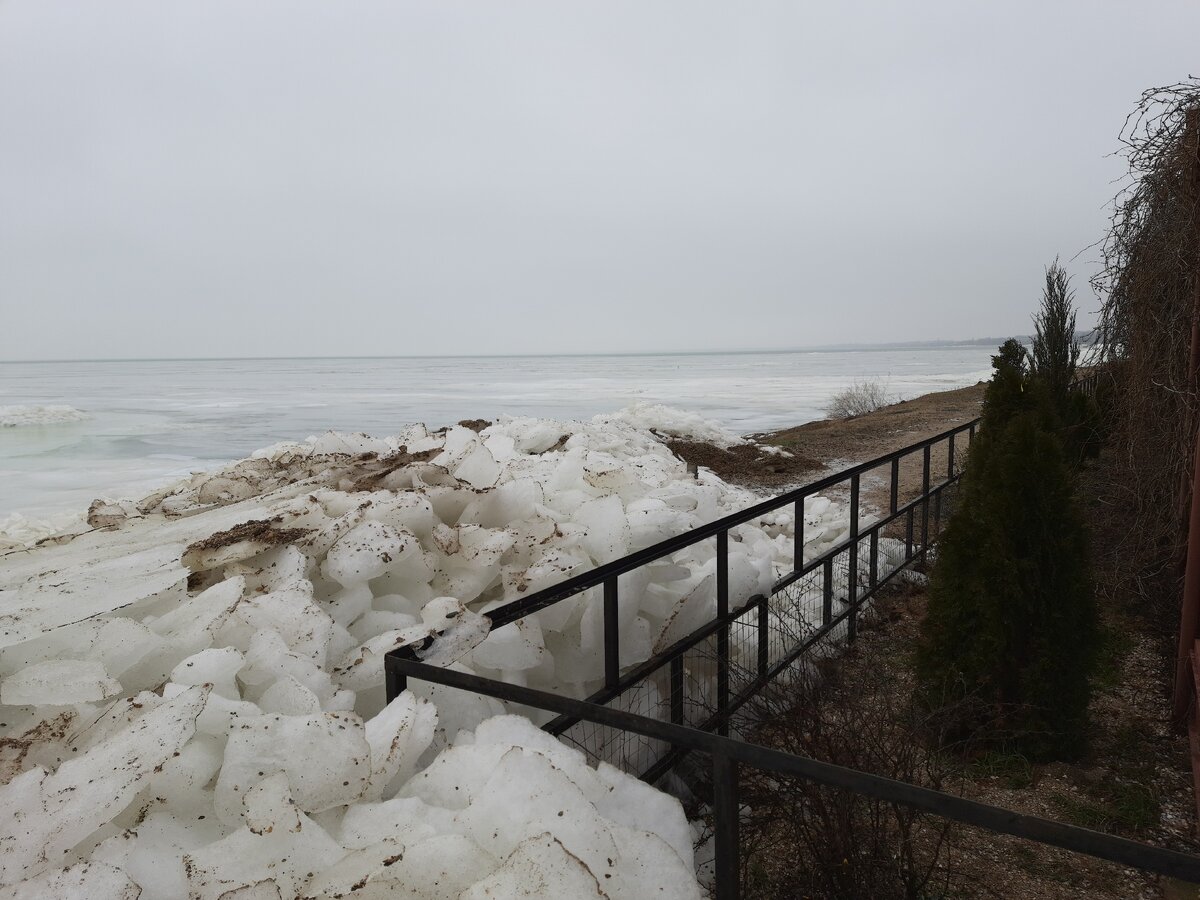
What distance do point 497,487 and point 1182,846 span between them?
2869 mm

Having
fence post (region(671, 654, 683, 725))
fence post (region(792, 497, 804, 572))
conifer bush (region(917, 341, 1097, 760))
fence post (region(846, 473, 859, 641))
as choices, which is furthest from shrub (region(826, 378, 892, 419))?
fence post (region(671, 654, 683, 725))

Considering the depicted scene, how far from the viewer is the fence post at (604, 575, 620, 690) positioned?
2.48 meters

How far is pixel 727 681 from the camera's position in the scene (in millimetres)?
3188

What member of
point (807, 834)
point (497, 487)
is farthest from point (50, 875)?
point (497, 487)

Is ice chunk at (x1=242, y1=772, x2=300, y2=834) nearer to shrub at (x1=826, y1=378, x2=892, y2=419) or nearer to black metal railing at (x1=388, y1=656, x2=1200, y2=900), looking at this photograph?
black metal railing at (x1=388, y1=656, x2=1200, y2=900)

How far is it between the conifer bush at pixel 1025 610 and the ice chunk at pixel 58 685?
2.89m

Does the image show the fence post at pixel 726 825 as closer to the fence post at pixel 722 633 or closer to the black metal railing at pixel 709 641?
the black metal railing at pixel 709 641

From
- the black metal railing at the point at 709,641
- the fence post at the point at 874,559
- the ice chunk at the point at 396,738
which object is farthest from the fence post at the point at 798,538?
the ice chunk at the point at 396,738

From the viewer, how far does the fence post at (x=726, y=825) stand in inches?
52.8

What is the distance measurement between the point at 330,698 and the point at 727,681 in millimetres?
1591

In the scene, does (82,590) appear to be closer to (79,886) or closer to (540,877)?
(79,886)

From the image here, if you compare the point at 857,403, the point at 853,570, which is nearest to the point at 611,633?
the point at 853,570

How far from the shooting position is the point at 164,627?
2.43 m

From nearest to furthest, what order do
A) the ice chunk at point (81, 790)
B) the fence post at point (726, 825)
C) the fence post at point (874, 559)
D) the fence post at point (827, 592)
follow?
the fence post at point (726, 825) → the ice chunk at point (81, 790) → the fence post at point (827, 592) → the fence post at point (874, 559)
